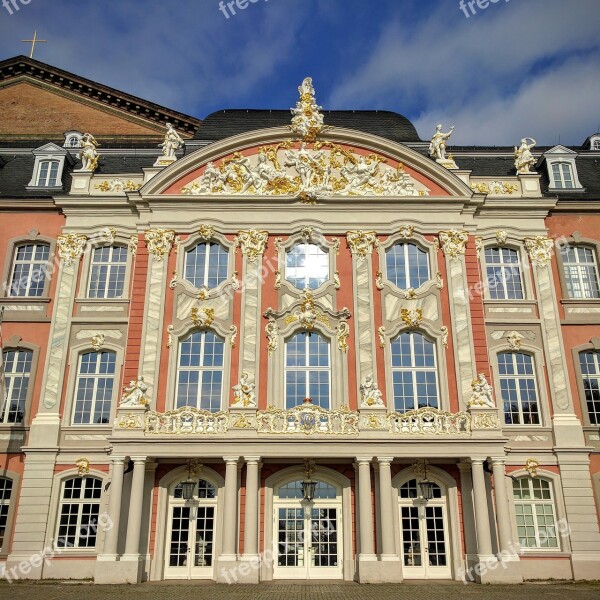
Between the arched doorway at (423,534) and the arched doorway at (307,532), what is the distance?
186 centimetres

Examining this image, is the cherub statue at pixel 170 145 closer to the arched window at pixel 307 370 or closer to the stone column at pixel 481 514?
the arched window at pixel 307 370

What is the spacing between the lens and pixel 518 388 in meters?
20.3

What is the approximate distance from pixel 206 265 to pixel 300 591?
1057 cm

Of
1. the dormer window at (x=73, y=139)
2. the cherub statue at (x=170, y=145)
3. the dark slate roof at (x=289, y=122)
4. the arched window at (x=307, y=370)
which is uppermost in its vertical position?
the dormer window at (x=73, y=139)

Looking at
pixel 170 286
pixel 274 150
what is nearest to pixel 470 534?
pixel 170 286

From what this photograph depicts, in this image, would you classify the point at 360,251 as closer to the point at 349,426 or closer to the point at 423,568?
the point at 349,426

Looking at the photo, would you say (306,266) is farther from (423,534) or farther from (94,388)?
(423,534)

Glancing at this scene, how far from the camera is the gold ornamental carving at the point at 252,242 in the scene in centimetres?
2123

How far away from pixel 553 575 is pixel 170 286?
14281mm

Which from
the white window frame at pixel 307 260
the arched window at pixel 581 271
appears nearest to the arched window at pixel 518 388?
the arched window at pixel 581 271

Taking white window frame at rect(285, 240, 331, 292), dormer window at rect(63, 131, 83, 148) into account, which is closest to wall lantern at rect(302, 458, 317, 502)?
white window frame at rect(285, 240, 331, 292)

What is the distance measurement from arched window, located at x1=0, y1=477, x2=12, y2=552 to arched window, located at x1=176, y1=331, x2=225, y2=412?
18.2 feet

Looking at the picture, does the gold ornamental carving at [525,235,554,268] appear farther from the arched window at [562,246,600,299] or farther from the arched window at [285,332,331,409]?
the arched window at [285,332,331,409]

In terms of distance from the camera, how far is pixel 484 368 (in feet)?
65.7
